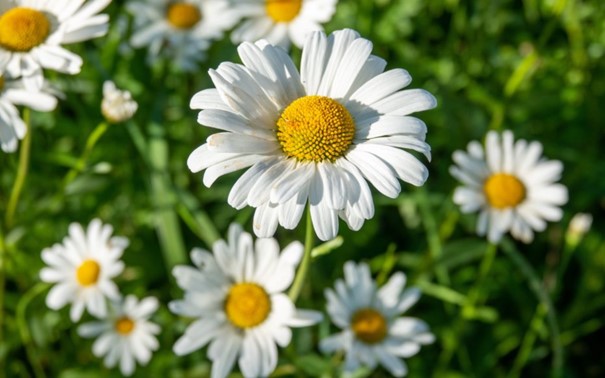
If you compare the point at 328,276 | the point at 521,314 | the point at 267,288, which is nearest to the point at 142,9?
the point at 328,276

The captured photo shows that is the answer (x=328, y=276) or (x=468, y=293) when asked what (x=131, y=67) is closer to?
(x=328, y=276)

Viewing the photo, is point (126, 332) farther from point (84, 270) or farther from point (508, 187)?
point (508, 187)

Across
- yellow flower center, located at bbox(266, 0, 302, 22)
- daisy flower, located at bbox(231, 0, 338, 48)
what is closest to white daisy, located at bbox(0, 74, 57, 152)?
daisy flower, located at bbox(231, 0, 338, 48)

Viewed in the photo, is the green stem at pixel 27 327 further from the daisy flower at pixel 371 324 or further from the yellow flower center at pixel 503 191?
the yellow flower center at pixel 503 191

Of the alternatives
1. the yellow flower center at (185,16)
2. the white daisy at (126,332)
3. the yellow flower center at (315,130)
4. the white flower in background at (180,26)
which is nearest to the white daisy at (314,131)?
the yellow flower center at (315,130)

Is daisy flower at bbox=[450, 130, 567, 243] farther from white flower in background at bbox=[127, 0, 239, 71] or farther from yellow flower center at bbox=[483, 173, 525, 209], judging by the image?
white flower in background at bbox=[127, 0, 239, 71]
